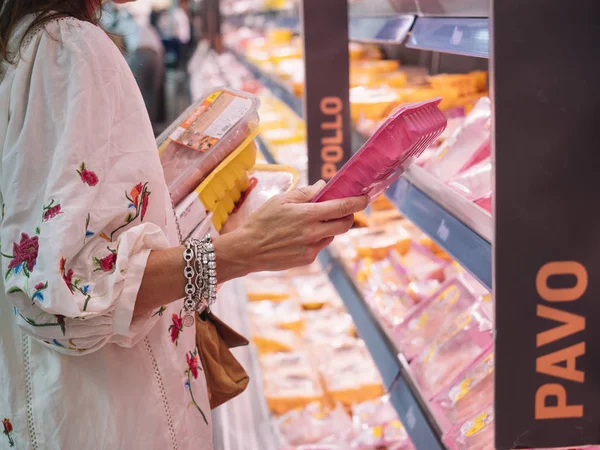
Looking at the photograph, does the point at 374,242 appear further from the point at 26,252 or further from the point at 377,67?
the point at 26,252

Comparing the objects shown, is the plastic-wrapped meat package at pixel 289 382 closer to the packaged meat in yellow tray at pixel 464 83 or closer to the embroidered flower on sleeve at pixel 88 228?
the packaged meat in yellow tray at pixel 464 83

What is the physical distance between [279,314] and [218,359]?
5.24 feet

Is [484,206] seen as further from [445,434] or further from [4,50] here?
[4,50]

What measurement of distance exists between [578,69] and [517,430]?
0.40m

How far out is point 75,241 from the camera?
2.91ft

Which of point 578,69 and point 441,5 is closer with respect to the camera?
point 578,69

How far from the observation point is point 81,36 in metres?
0.94

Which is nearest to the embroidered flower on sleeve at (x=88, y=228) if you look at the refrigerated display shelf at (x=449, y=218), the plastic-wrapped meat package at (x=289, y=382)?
the refrigerated display shelf at (x=449, y=218)

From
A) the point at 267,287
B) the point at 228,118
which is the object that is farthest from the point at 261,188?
the point at 267,287

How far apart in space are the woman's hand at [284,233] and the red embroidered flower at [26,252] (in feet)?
0.77

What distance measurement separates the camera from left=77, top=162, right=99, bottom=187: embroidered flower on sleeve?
90cm

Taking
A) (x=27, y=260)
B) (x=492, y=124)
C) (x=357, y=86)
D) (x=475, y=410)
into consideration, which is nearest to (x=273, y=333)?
(x=357, y=86)

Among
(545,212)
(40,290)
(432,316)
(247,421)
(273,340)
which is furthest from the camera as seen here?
(273,340)

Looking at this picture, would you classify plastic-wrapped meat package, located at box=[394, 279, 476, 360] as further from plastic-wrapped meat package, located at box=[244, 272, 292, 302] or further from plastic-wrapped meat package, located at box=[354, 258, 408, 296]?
plastic-wrapped meat package, located at box=[244, 272, 292, 302]
